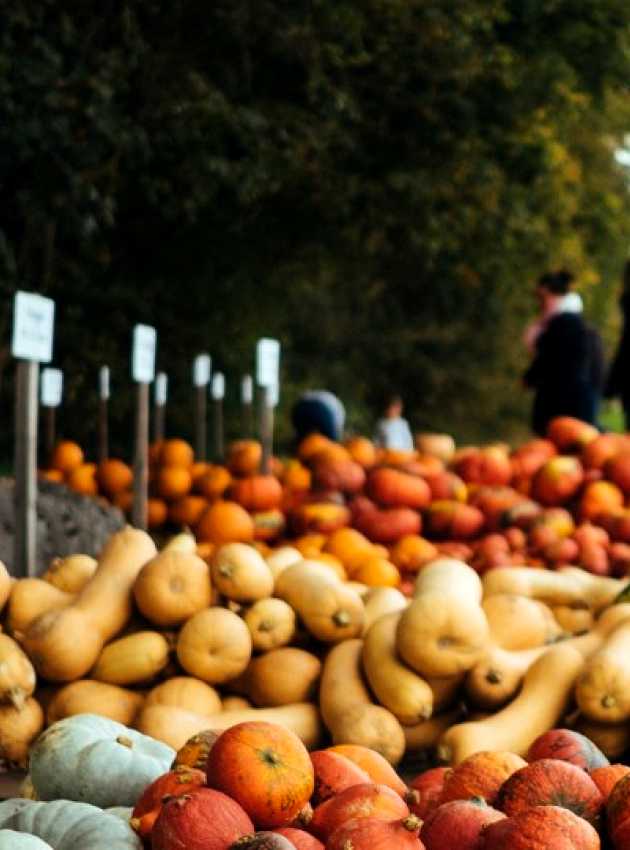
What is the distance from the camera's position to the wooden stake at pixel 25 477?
4262 mm

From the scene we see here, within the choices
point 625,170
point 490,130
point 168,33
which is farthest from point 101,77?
point 625,170

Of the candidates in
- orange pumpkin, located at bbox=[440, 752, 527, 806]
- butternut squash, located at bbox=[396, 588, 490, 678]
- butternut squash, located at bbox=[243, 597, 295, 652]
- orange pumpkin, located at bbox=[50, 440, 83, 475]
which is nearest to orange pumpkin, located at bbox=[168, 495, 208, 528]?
orange pumpkin, located at bbox=[50, 440, 83, 475]

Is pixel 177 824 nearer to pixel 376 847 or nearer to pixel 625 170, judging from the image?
pixel 376 847

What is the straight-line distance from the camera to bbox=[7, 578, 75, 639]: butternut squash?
3547 mm

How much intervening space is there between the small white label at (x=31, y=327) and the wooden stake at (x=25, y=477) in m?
0.04

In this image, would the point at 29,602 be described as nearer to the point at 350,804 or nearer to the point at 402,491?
the point at 350,804

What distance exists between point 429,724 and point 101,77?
6479 millimetres

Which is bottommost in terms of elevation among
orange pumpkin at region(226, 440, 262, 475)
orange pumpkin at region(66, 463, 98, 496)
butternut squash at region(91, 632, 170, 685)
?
butternut squash at region(91, 632, 170, 685)

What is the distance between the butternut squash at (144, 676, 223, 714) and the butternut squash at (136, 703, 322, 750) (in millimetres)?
36

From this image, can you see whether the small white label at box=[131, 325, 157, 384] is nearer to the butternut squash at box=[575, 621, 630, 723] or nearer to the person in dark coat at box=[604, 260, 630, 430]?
the butternut squash at box=[575, 621, 630, 723]

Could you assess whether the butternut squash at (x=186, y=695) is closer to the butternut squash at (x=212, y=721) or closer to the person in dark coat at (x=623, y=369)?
the butternut squash at (x=212, y=721)

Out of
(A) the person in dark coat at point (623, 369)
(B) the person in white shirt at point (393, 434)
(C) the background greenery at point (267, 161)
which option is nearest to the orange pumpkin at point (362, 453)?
(C) the background greenery at point (267, 161)

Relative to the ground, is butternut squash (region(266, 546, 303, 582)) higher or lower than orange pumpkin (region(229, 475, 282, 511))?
lower

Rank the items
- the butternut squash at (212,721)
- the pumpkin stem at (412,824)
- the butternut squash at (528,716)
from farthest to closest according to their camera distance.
Answer: 1. the butternut squash at (528,716)
2. the butternut squash at (212,721)
3. the pumpkin stem at (412,824)
